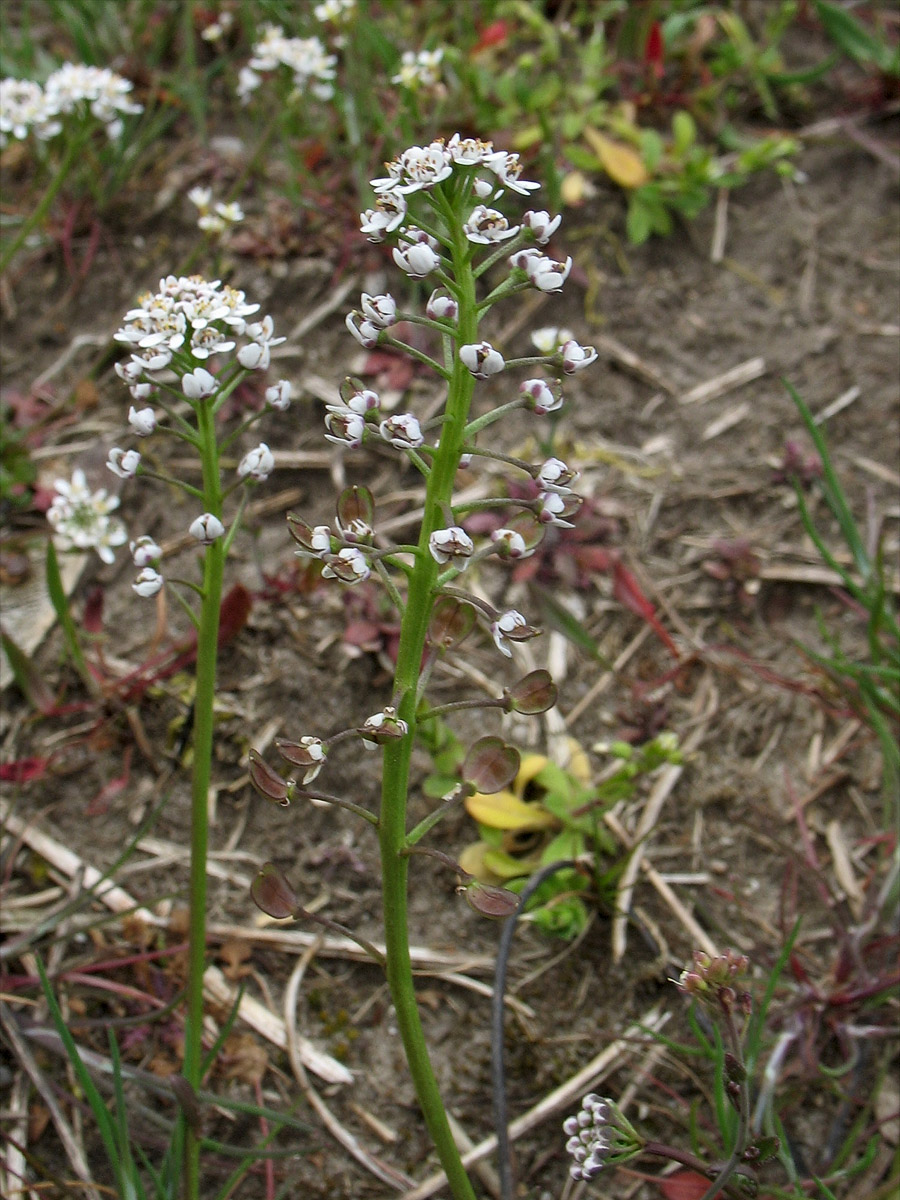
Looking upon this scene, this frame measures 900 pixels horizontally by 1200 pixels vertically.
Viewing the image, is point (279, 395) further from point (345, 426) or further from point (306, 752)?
point (306, 752)

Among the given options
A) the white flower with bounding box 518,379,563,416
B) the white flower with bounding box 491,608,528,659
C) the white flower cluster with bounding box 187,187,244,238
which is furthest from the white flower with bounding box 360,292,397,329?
the white flower cluster with bounding box 187,187,244,238

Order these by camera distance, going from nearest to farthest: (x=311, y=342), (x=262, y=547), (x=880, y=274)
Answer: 1. (x=262, y=547)
2. (x=311, y=342)
3. (x=880, y=274)

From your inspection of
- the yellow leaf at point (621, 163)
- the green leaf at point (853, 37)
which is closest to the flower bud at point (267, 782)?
the yellow leaf at point (621, 163)

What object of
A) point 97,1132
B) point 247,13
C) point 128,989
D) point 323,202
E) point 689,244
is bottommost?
point 97,1132

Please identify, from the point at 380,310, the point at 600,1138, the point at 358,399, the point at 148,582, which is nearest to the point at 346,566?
the point at 358,399

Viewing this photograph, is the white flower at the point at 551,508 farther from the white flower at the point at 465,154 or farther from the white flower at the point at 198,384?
the white flower at the point at 198,384

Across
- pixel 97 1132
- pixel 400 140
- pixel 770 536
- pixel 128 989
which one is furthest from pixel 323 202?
pixel 97 1132

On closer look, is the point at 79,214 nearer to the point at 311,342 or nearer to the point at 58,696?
the point at 311,342
